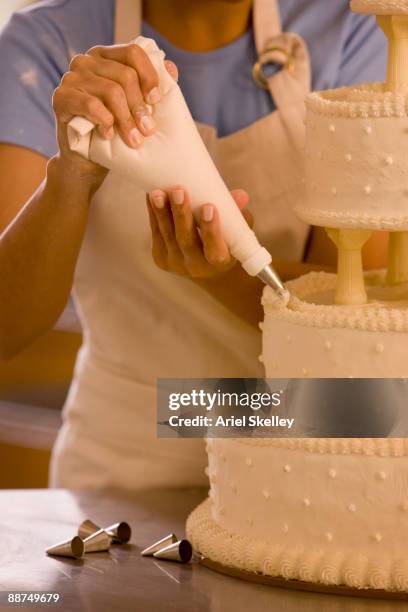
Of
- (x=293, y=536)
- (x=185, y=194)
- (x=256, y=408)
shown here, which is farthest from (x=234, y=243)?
(x=293, y=536)

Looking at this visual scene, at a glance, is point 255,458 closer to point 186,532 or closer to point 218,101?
point 186,532

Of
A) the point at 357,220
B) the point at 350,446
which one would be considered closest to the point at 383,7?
the point at 357,220

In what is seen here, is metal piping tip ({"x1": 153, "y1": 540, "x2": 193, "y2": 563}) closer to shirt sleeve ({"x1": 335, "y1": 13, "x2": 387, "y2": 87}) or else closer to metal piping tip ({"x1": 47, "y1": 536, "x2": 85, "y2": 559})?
Result: metal piping tip ({"x1": 47, "y1": 536, "x2": 85, "y2": 559})

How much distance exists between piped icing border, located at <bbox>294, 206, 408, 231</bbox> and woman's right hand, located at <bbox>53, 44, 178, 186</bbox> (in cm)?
19

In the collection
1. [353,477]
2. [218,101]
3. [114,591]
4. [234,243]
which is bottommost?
[114,591]

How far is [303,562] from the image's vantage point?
1217 millimetres

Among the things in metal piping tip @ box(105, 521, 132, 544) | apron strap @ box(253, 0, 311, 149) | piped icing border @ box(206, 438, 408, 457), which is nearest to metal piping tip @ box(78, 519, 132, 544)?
metal piping tip @ box(105, 521, 132, 544)

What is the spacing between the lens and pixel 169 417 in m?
1.40

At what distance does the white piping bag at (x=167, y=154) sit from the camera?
1.19 m

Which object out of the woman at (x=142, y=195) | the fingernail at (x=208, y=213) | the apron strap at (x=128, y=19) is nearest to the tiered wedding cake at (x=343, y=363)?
the fingernail at (x=208, y=213)

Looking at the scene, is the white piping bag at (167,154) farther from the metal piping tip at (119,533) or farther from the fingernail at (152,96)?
the metal piping tip at (119,533)

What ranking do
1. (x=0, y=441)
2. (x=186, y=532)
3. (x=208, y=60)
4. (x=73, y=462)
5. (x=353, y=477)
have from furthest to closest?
(x=0, y=441), (x=73, y=462), (x=208, y=60), (x=186, y=532), (x=353, y=477)

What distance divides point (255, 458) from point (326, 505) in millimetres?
88

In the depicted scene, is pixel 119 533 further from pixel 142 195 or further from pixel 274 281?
pixel 142 195
